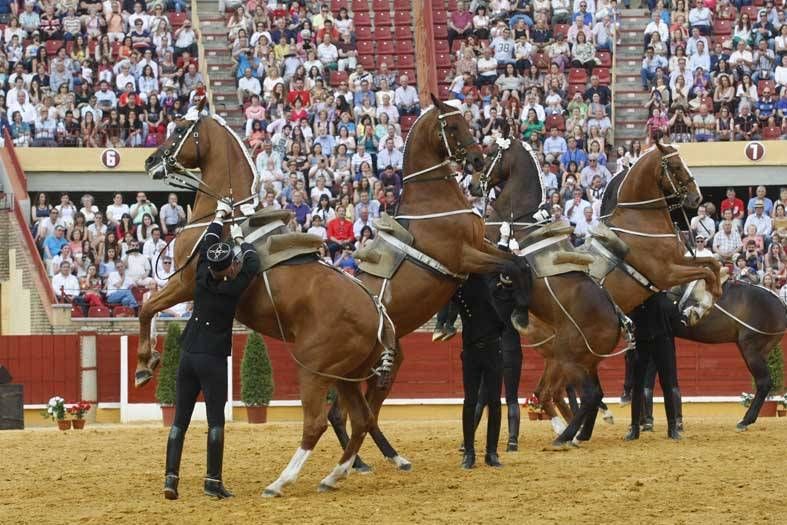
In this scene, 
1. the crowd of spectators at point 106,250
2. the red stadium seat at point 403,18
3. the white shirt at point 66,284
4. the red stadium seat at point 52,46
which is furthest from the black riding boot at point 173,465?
the red stadium seat at point 403,18

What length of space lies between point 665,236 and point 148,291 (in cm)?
1272

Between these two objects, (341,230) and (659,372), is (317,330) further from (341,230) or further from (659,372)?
(341,230)

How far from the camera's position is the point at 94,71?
31.5 meters

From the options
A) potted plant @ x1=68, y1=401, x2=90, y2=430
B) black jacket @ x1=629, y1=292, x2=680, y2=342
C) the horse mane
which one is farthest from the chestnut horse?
potted plant @ x1=68, y1=401, x2=90, y2=430

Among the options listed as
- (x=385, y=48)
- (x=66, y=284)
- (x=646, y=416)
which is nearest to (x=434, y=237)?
(x=646, y=416)

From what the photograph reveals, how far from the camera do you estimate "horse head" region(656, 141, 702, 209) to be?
15.8 metres

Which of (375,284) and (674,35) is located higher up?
(674,35)

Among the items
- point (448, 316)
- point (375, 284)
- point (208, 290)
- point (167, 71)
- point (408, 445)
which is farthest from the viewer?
point (167, 71)

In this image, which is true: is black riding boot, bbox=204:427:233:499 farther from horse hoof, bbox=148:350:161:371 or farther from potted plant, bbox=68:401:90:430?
potted plant, bbox=68:401:90:430

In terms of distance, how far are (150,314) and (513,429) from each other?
4.06 m

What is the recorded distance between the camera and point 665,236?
1587cm

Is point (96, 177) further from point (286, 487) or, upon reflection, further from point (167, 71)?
point (286, 487)

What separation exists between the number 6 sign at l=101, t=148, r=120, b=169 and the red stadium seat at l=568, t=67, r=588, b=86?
1002 centimetres

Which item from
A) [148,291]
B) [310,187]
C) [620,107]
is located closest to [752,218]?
[620,107]
